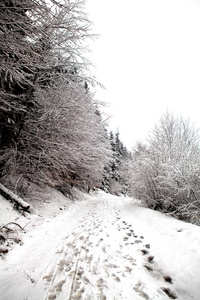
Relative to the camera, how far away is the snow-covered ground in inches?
68.7

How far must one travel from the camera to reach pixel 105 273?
2.14 meters

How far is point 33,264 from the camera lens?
7.38ft

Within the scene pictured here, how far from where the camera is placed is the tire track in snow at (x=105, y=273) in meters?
1.77

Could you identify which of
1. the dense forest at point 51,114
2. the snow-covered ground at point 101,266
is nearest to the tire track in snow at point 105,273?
the snow-covered ground at point 101,266

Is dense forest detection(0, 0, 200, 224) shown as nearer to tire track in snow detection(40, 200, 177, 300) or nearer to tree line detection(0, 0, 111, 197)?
tree line detection(0, 0, 111, 197)

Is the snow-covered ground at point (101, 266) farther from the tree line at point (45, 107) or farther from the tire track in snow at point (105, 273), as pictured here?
the tree line at point (45, 107)

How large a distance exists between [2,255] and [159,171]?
7.02m

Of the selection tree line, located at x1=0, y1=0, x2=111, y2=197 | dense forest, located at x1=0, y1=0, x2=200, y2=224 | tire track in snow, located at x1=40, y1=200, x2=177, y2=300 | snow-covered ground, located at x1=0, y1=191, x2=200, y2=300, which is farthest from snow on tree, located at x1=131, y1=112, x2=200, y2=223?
tree line, located at x1=0, y1=0, x2=111, y2=197

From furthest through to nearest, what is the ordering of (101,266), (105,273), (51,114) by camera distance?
(51,114)
(101,266)
(105,273)

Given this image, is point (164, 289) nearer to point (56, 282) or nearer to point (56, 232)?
point (56, 282)

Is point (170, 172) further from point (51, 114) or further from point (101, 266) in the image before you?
point (51, 114)

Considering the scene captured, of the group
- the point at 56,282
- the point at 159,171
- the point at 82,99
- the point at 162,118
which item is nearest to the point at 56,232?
the point at 56,282

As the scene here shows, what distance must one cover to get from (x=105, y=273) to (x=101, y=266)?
19 cm

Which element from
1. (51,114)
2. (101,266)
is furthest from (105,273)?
(51,114)
